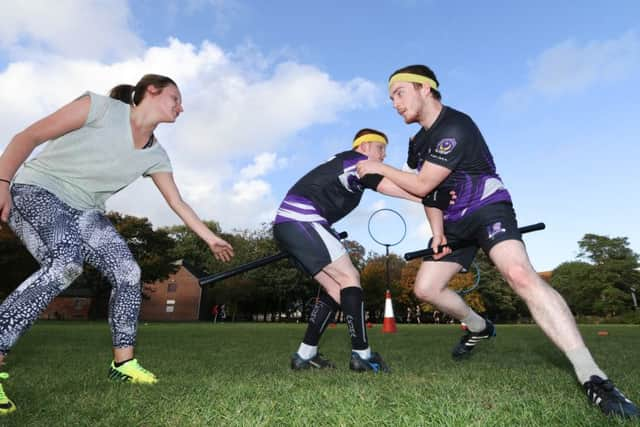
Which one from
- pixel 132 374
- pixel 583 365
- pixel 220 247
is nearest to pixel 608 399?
pixel 583 365

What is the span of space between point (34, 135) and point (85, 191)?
0.70 m

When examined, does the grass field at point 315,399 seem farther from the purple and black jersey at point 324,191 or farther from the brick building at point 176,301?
the brick building at point 176,301

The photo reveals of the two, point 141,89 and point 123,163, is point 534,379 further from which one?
point 141,89

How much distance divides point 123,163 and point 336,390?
2511 mm

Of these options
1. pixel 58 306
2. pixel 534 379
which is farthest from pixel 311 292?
pixel 534 379

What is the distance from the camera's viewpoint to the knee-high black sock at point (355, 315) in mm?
4492

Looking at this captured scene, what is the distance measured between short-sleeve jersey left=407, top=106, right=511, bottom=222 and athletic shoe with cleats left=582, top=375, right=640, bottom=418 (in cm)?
149

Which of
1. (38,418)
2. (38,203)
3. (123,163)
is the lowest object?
(38,418)

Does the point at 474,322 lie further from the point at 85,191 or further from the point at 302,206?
the point at 85,191

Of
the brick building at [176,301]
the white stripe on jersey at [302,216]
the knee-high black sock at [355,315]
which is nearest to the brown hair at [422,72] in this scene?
the white stripe on jersey at [302,216]

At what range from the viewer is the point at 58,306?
2496 inches

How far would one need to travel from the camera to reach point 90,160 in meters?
3.76

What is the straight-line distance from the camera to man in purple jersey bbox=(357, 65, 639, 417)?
10.0 ft

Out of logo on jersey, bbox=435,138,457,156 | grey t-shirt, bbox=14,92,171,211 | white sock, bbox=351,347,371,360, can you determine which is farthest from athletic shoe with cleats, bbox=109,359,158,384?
logo on jersey, bbox=435,138,457,156
